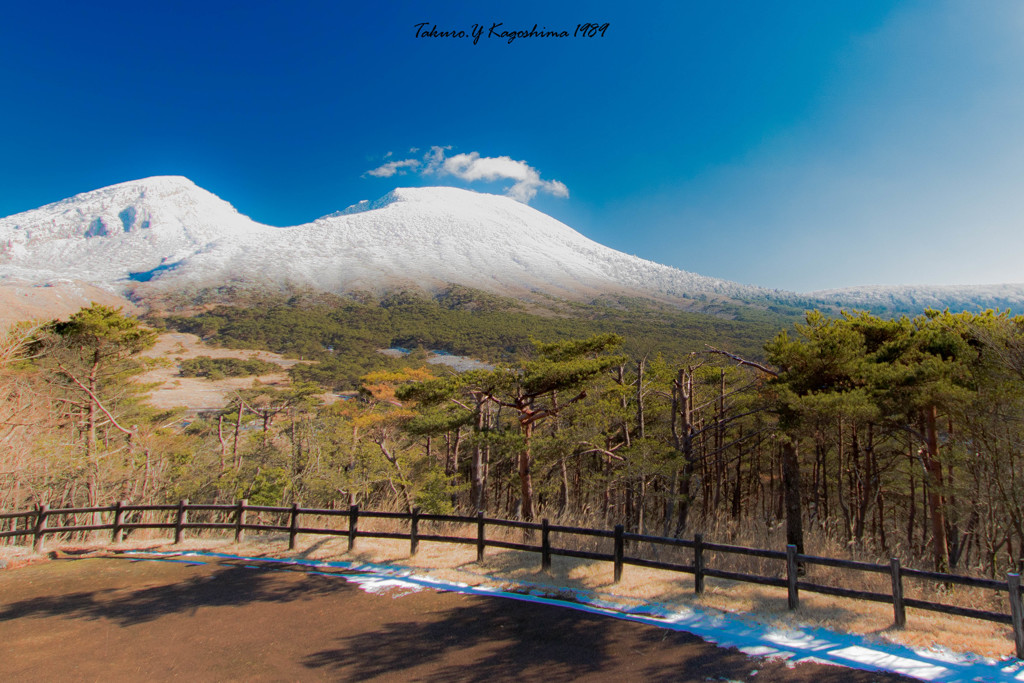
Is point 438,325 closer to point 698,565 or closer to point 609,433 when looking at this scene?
point 609,433

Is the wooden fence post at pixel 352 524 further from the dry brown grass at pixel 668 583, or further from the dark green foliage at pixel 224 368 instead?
the dark green foliage at pixel 224 368

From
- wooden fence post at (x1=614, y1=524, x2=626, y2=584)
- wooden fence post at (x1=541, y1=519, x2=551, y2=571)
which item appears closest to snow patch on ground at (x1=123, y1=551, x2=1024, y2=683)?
wooden fence post at (x1=614, y1=524, x2=626, y2=584)

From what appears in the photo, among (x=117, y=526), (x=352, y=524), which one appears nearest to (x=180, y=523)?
(x=117, y=526)

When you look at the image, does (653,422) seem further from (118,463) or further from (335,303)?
(335,303)

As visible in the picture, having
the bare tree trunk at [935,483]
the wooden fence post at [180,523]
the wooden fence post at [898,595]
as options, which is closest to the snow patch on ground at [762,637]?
the wooden fence post at [898,595]

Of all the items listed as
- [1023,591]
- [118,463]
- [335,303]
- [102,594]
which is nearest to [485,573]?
[102,594]

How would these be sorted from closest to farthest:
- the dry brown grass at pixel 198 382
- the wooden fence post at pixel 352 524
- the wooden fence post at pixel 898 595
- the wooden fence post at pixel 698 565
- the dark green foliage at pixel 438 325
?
the wooden fence post at pixel 898 595 < the wooden fence post at pixel 698 565 < the wooden fence post at pixel 352 524 < the dry brown grass at pixel 198 382 < the dark green foliage at pixel 438 325
